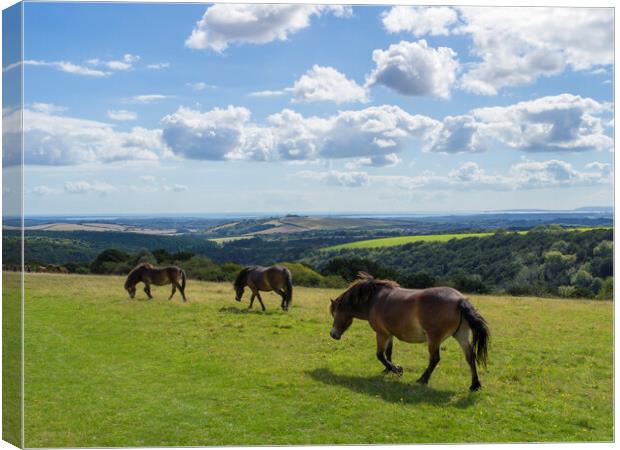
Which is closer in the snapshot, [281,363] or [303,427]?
[303,427]

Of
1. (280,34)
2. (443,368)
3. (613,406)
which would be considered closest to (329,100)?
(280,34)

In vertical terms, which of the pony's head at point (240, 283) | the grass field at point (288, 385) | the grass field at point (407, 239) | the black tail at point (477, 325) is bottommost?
the grass field at point (288, 385)

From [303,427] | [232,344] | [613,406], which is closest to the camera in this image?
[303,427]

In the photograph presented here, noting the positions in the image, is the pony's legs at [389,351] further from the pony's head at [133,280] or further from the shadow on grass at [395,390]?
the pony's head at [133,280]

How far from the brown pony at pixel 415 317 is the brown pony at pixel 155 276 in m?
8.51

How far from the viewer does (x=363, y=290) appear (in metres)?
10.7

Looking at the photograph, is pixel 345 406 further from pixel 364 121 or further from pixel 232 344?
pixel 364 121

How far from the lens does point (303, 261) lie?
1978 cm

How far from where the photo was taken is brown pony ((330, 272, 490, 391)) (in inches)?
356

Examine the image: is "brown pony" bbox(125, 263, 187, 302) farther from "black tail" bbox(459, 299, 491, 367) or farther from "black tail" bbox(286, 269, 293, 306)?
"black tail" bbox(459, 299, 491, 367)

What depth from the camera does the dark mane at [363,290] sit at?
10617 millimetres

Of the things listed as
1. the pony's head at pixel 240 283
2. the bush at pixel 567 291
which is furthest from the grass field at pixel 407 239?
the pony's head at pixel 240 283

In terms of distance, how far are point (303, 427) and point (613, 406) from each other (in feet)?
17.2

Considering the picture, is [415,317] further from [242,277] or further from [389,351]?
[242,277]
